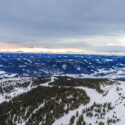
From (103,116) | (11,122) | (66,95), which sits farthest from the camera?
(66,95)

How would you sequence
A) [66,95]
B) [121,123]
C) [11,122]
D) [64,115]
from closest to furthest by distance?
1. [121,123]
2. [64,115]
3. [11,122]
4. [66,95]

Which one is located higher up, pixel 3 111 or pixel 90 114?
pixel 90 114

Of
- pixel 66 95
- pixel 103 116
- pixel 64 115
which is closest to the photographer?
pixel 103 116

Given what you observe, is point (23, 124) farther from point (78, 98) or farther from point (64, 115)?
point (78, 98)

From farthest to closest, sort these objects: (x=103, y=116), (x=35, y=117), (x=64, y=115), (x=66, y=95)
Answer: (x=66, y=95) → (x=35, y=117) → (x=64, y=115) → (x=103, y=116)

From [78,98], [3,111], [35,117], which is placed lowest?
[3,111]

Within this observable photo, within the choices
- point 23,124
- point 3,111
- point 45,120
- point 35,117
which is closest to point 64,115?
point 45,120

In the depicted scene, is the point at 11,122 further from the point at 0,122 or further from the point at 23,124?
the point at 23,124

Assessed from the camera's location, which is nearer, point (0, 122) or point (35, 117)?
point (35, 117)

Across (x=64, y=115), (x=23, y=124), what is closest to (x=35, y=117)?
(x=23, y=124)
